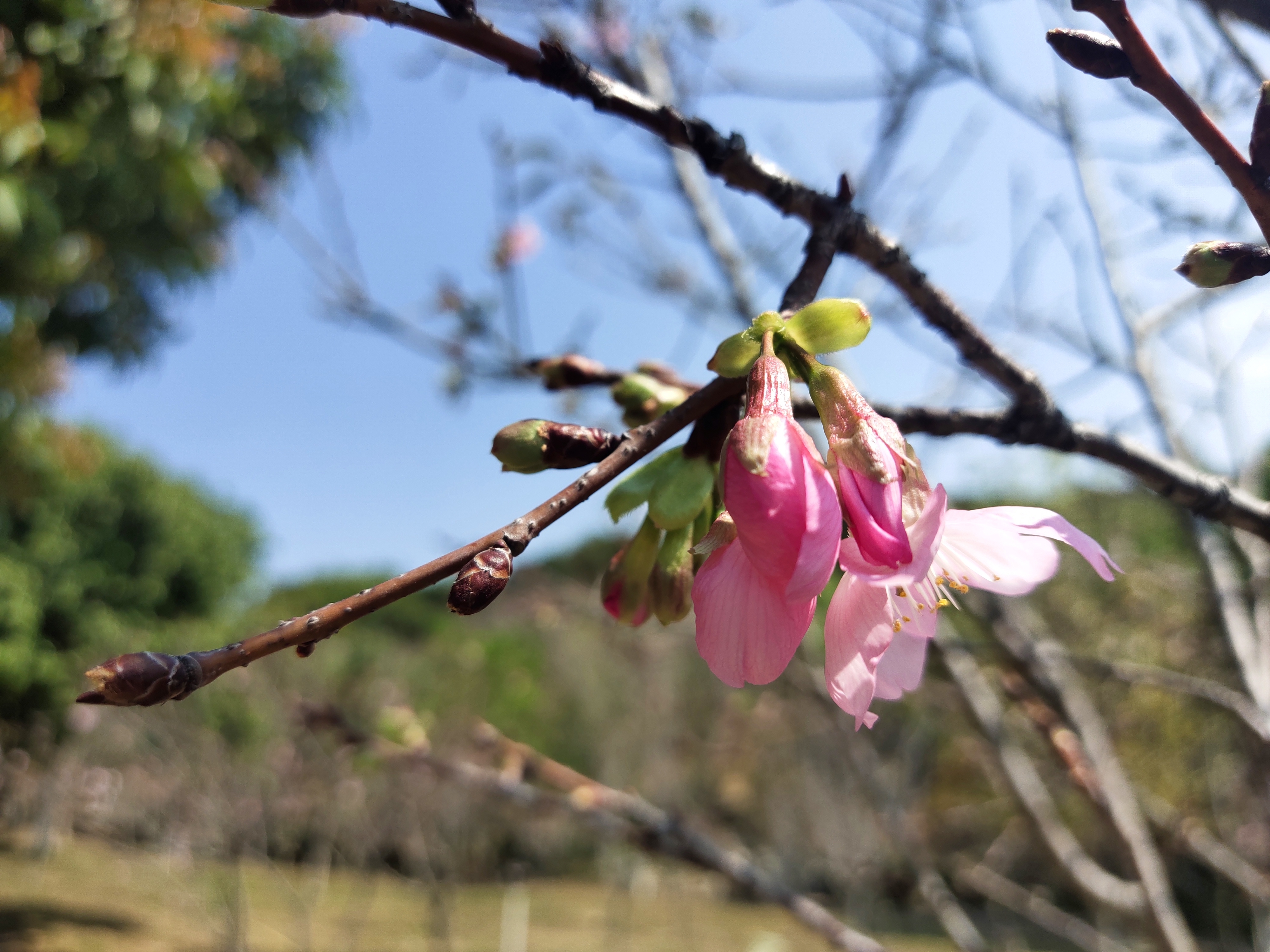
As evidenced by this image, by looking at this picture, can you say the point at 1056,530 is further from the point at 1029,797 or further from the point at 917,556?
the point at 1029,797

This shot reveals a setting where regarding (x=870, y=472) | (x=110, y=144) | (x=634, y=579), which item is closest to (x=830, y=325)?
(x=870, y=472)

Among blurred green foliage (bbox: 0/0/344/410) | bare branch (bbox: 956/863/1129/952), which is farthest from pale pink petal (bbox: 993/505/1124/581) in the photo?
blurred green foliage (bbox: 0/0/344/410)

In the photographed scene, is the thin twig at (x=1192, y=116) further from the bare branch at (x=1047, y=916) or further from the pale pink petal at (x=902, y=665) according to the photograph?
the bare branch at (x=1047, y=916)

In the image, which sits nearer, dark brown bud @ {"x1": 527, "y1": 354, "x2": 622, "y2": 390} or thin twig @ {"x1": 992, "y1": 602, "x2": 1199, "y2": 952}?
dark brown bud @ {"x1": 527, "y1": 354, "x2": 622, "y2": 390}

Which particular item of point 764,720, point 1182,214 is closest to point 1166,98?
point 1182,214

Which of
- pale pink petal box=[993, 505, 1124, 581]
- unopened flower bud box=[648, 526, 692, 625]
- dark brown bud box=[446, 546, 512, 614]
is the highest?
unopened flower bud box=[648, 526, 692, 625]

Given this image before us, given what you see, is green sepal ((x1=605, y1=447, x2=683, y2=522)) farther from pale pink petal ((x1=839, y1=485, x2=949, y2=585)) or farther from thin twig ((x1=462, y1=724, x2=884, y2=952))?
thin twig ((x1=462, y1=724, x2=884, y2=952))
